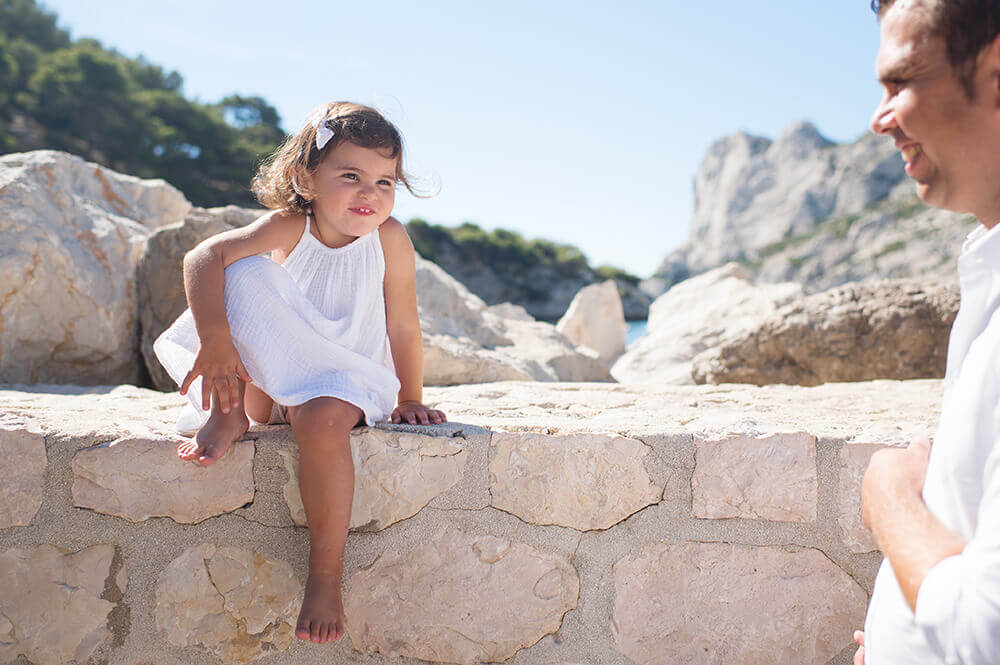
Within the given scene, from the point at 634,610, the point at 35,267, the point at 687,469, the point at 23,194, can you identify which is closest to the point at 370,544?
the point at 634,610

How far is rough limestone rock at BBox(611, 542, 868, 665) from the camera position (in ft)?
5.63

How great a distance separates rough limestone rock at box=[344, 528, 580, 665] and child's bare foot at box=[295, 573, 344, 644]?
0.44ft

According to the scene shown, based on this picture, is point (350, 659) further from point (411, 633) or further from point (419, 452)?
point (419, 452)

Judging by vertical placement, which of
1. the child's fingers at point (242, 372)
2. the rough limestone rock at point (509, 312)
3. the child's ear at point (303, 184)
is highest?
the rough limestone rock at point (509, 312)

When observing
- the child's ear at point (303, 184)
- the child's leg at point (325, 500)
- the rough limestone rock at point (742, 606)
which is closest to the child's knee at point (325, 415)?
the child's leg at point (325, 500)

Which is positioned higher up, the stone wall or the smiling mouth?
the smiling mouth

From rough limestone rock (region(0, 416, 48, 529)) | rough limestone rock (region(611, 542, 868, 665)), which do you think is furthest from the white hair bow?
rough limestone rock (region(611, 542, 868, 665))

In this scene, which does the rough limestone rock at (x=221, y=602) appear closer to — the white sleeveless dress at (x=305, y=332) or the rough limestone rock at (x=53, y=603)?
the rough limestone rock at (x=53, y=603)

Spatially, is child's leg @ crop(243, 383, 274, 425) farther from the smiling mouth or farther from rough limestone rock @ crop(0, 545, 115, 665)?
the smiling mouth

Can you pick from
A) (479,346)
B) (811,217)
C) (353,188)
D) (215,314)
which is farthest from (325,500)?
(811,217)

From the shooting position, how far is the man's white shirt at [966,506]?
2.27 feet

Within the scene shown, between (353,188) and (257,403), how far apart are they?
61 centimetres

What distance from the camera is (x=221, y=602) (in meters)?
1.71

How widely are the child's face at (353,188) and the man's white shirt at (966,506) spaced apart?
1.41 m
